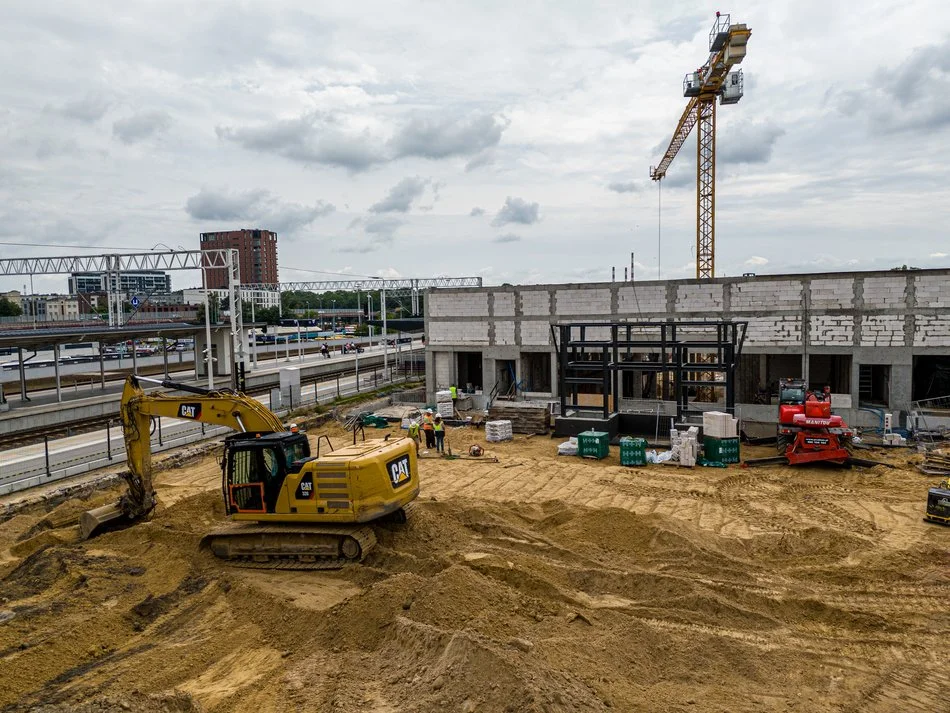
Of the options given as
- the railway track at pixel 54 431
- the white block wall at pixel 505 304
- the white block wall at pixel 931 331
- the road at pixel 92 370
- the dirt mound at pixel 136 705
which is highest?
the white block wall at pixel 505 304

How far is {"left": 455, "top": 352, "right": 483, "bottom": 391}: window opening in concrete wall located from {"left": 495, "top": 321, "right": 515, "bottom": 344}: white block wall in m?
2.74

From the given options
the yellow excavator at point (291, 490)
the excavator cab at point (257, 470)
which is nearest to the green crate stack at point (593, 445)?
the yellow excavator at point (291, 490)

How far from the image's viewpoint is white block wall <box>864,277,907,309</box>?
24.9 m

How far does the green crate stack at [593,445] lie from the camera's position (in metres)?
21.5

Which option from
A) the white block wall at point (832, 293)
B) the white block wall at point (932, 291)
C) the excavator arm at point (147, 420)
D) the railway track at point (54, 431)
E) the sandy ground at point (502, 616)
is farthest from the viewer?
the white block wall at point (832, 293)

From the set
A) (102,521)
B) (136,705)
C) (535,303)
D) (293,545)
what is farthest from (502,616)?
(535,303)

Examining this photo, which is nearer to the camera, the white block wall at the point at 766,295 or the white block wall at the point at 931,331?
the white block wall at the point at 931,331

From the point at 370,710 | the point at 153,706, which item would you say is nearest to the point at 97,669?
the point at 153,706

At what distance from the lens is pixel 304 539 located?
11648 millimetres

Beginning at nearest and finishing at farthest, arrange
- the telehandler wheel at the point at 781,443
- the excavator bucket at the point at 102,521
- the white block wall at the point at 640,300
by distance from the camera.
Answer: the excavator bucket at the point at 102,521, the telehandler wheel at the point at 781,443, the white block wall at the point at 640,300

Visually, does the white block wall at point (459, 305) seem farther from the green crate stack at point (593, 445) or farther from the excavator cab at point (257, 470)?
the excavator cab at point (257, 470)

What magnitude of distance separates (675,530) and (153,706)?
937cm

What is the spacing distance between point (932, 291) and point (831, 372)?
5.81 meters

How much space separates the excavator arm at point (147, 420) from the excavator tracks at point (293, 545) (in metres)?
1.92
